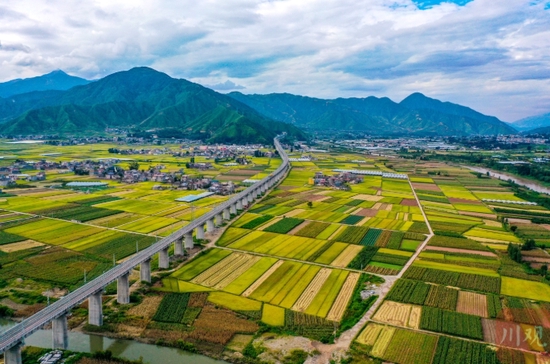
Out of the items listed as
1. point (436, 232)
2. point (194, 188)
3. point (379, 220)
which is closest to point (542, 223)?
point (436, 232)

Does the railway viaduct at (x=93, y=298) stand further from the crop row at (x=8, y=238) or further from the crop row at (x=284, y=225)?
the crop row at (x=8, y=238)

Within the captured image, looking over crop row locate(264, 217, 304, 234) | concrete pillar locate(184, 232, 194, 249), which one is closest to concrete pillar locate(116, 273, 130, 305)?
concrete pillar locate(184, 232, 194, 249)

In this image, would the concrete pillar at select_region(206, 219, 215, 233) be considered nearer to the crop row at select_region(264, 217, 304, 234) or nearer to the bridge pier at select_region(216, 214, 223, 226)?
the bridge pier at select_region(216, 214, 223, 226)

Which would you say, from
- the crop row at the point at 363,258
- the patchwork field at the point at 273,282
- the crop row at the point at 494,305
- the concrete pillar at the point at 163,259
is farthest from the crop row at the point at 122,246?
the crop row at the point at 494,305

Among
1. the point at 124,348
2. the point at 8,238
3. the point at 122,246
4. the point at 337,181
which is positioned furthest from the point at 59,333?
the point at 337,181

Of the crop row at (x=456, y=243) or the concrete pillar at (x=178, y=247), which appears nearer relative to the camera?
the concrete pillar at (x=178, y=247)
